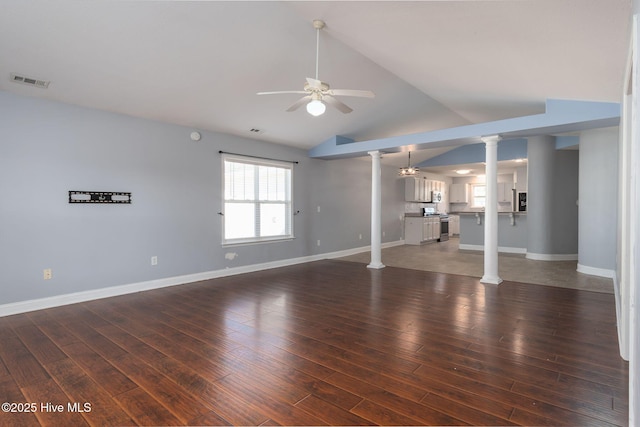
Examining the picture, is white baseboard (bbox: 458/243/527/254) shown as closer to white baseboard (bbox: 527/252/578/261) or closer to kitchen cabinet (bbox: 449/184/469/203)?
white baseboard (bbox: 527/252/578/261)

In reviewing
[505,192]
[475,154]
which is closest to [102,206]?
[475,154]

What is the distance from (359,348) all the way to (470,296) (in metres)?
2.29

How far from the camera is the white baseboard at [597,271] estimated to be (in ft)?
17.5

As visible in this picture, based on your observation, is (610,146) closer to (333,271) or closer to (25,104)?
(333,271)

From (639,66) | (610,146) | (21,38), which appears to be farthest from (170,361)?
(610,146)

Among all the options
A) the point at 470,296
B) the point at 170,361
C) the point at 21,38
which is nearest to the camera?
the point at 170,361

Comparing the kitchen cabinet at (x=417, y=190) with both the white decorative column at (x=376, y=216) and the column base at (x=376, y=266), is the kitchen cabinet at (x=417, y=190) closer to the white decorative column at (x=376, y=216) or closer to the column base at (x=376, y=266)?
the white decorative column at (x=376, y=216)

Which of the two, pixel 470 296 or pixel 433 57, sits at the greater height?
pixel 433 57

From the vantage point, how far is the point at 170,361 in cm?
247

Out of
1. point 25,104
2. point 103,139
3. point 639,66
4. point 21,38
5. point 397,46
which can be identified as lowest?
point 639,66

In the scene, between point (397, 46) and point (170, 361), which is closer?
point (170, 361)

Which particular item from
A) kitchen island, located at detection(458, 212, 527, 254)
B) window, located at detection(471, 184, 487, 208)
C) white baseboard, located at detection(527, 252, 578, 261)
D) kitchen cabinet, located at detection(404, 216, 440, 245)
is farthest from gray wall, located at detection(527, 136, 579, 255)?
window, located at detection(471, 184, 487, 208)

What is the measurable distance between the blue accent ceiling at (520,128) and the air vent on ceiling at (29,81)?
4.55 m

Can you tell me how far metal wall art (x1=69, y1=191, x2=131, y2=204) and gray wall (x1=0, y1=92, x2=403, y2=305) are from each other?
7 cm
